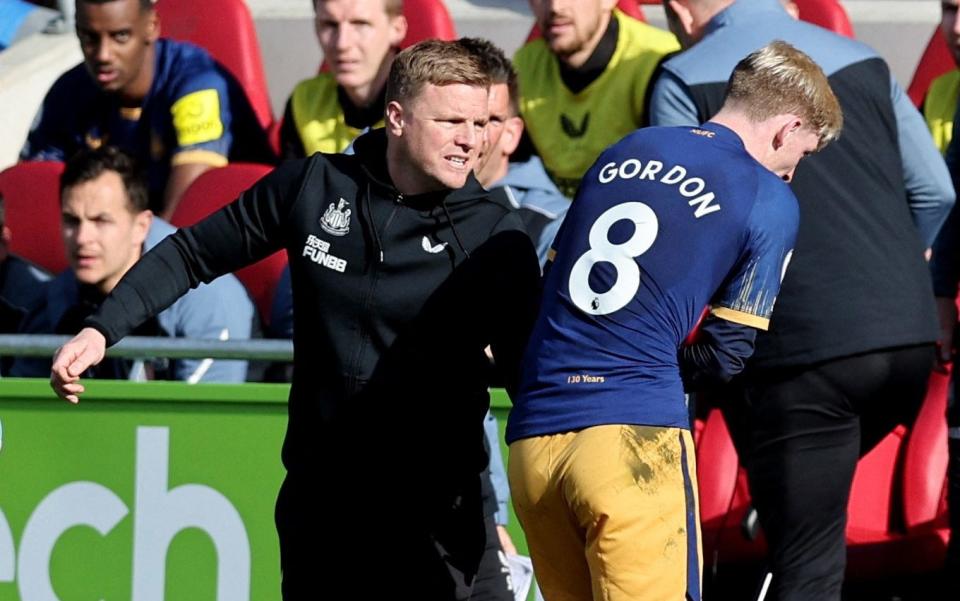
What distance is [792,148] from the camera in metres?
3.47

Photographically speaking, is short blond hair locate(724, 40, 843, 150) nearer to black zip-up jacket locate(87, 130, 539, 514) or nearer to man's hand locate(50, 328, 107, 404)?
black zip-up jacket locate(87, 130, 539, 514)

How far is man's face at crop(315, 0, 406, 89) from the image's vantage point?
5.90m

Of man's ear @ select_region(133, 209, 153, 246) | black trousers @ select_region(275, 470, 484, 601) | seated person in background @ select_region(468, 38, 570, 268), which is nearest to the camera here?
black trousers @ select_region(275, 470, 484, 601)

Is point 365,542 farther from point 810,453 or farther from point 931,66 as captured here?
point 931,66

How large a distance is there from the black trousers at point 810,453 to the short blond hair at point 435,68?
1.13 metres

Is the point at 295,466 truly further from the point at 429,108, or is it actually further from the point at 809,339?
the point at 809,339

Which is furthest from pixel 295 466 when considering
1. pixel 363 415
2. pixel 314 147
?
pixel 314 147

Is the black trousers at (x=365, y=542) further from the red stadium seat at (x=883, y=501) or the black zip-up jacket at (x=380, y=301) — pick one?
the red stadium seat at (x=883, y=501)

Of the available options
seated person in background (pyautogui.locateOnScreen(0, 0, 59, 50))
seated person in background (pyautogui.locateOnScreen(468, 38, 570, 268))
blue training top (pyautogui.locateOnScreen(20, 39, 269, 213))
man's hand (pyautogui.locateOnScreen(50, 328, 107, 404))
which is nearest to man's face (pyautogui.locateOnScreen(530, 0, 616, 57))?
seated person in background (pyautogui.locateOnScreen(468, 38, 570, 268))

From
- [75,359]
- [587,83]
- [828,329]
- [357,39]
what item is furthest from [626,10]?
[75,359]

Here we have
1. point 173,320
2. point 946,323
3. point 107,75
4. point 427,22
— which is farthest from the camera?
point 427,22

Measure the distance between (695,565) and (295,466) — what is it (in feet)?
3.11

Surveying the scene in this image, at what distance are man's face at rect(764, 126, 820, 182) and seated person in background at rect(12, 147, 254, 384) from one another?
215cm

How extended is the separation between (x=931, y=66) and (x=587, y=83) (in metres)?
1.60
